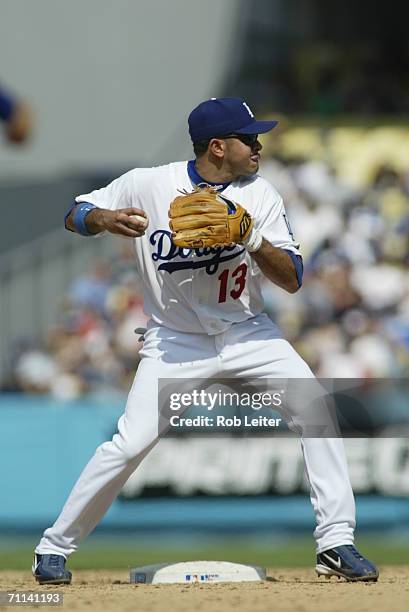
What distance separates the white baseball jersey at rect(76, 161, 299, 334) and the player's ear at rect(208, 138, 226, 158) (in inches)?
6.4

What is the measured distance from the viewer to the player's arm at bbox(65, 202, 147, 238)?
559 centimetres

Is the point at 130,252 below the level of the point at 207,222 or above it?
above

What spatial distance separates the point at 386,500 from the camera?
1002 cm

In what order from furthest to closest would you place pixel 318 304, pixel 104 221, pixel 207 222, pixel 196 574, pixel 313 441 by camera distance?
pixel 318 304
pixel 196 574
pixel 313 441
pixel 104 221
pixel 207 222

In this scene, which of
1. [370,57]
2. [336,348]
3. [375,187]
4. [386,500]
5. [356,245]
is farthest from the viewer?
[370,57]

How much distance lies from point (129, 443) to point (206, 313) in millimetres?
695

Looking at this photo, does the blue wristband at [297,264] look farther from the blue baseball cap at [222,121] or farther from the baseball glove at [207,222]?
the blue baseball cap at [222,121]

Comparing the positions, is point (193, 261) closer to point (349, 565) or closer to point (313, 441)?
point (313, 441)

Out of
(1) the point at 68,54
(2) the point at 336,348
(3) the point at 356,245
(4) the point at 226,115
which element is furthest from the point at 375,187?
(4) the point at 226,115

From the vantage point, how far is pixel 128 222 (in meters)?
5.58

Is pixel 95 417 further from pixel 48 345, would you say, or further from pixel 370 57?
pixel 370 57

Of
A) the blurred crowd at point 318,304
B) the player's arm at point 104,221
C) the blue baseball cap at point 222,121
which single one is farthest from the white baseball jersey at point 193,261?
the blurred crowd at point 318,304

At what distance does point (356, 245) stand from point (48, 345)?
3.41 m

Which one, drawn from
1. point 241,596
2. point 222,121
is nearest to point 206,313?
point 222,121
